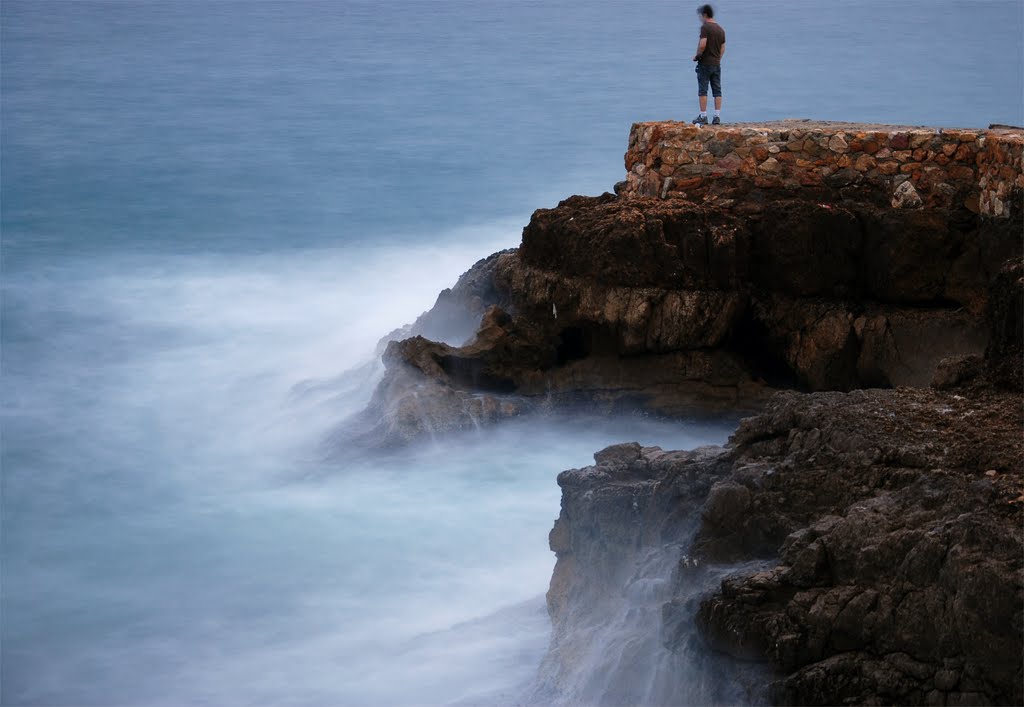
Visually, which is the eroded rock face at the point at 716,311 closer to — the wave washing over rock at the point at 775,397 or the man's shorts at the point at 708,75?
the wave washing over rock at the point at 775,397

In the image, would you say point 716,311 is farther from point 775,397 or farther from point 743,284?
point 775,397

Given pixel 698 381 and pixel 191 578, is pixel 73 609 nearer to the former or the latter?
pixel 191 578

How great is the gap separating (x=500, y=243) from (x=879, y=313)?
31.0 ft

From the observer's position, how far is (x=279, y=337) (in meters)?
15.9

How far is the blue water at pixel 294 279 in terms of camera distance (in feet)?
29.9

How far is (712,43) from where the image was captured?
520 inches

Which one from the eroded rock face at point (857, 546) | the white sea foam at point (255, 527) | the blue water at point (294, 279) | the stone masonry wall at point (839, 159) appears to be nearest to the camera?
the eroded rock face at point (857, 546)

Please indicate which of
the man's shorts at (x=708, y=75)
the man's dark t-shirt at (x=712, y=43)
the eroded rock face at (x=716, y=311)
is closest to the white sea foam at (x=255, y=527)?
the eroded rock face at (x=716, y=311)

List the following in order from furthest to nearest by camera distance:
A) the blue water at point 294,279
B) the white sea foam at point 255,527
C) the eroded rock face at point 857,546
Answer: the blue water at point 294,279 → the white sea foam at point 255,527 → the eroded rock face at point 857,546

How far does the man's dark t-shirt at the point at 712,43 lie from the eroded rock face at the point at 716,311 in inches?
90.0

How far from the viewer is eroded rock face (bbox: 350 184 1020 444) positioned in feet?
35.1

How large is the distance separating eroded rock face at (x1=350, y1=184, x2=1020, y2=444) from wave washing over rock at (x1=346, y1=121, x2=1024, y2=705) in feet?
0.07

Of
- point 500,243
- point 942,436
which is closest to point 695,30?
point 500,243

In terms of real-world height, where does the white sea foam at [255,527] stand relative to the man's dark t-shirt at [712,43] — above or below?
below
